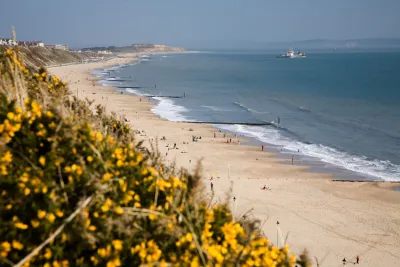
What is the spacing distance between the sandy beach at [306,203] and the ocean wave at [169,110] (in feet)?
36.0

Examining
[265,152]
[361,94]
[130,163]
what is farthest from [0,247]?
[361,94]

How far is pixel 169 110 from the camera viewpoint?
46344 millimetres

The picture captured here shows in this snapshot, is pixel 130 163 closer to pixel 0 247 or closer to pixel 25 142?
pixel 25 142

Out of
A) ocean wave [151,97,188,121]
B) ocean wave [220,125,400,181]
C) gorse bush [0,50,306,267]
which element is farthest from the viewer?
ocean wave [151,97,188,121]

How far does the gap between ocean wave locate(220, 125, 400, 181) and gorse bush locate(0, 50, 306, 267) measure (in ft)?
74.9

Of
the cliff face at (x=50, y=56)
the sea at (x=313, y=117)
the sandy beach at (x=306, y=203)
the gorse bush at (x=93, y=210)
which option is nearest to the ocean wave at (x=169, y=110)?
the sea at (x=313, y=117)

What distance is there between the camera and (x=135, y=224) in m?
3.17

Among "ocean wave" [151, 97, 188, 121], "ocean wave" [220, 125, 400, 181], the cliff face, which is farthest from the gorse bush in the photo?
the cliff face

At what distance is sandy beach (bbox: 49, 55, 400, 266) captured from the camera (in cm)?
1486

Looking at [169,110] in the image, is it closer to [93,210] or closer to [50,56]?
[93,210]

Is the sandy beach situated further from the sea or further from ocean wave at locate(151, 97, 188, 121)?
ocean wave at locate(151, 97, 188, 121)

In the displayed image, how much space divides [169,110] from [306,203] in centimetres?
2932

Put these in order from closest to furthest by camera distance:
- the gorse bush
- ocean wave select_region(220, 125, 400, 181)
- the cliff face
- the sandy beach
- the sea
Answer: the gorse bush, the sandy beach, ocean wave select_region(220, 125, 400, 181), the sea, the cliff face

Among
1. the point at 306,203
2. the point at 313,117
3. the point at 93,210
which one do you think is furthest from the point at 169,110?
the point at 93,210
